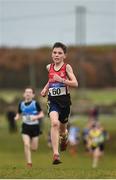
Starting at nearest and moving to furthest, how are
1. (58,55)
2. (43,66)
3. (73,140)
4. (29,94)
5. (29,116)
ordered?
(58,55) → (29,94) → (29,116) → (73,140) → (43,66)

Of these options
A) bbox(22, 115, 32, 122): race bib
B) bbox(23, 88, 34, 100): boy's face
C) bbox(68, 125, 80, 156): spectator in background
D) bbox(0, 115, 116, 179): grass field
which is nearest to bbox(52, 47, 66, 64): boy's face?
bbox(0, 115, 116, 179): grass field

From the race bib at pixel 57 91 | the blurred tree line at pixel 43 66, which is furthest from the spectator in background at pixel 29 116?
the blurred tree line at pixel 43 66

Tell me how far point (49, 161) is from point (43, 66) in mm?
50215

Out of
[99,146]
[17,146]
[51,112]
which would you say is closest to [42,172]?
[51,112]

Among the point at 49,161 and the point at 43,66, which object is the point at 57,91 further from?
the point at 43,66

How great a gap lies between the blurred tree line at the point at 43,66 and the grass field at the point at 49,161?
1623 centimetres

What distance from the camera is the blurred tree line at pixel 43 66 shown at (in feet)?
263

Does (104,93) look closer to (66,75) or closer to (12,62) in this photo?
(12,62)

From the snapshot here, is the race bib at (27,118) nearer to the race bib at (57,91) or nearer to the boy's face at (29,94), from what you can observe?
the boy's face at (29,94)

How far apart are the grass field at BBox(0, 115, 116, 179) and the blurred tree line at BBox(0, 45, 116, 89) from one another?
53.3 ft

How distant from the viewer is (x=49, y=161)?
33469 millimetres

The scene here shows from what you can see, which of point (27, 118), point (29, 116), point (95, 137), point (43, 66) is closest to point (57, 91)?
point (29, 116)

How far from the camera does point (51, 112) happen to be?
1407cm

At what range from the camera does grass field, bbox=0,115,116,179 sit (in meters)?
13.2
